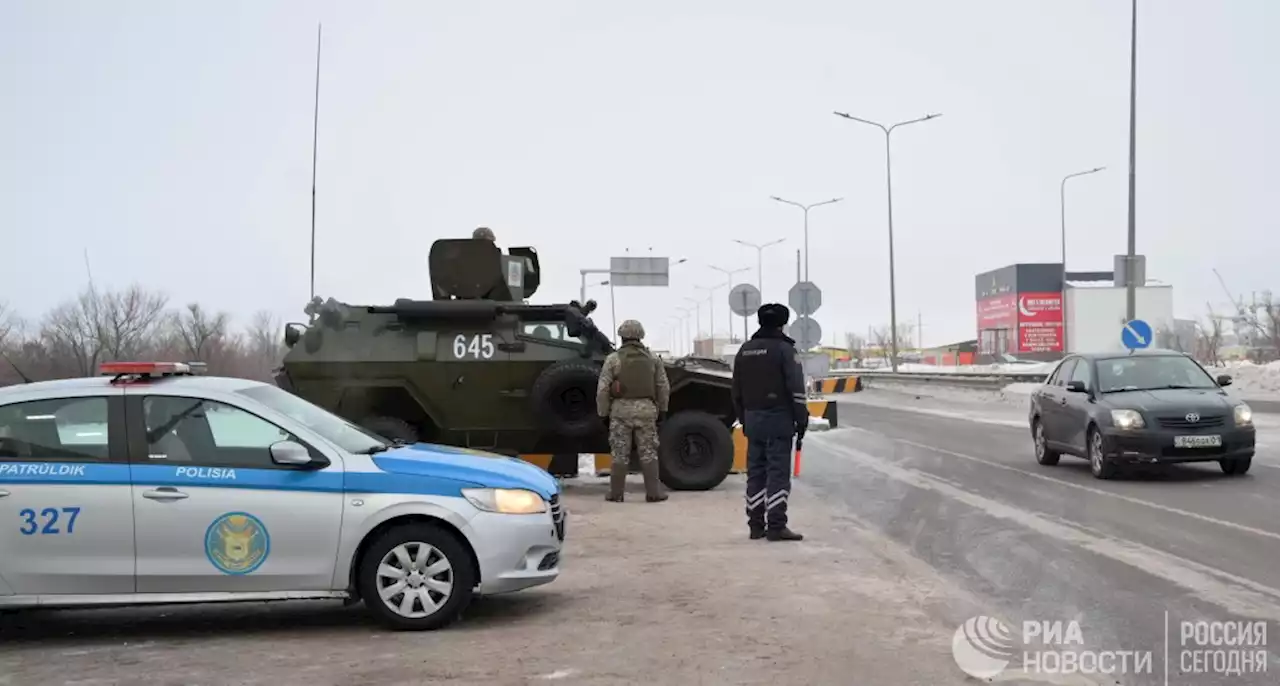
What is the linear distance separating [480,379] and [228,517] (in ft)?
22.7

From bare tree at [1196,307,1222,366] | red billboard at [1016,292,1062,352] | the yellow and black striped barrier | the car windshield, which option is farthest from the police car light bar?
red billboard at [1016,292,1062,352]

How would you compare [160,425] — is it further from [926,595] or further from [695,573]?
[926,595]

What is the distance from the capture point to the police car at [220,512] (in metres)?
6.50

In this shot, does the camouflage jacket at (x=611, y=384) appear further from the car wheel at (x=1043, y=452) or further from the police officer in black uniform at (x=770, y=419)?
the car wheel at (x=1043, y=452)

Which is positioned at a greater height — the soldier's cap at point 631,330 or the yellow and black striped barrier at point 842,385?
the soldier's cap at point 631,330

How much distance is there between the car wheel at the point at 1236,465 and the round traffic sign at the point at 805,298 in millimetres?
14135

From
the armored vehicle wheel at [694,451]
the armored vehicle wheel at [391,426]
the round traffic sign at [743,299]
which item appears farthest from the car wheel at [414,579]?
the round traffic sign at [743,299]

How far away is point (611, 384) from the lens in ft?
40.3

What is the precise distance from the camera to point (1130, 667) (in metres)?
5.76

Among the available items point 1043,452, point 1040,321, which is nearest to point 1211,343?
point 1040,321

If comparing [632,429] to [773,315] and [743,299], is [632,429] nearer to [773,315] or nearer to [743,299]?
[773,315]

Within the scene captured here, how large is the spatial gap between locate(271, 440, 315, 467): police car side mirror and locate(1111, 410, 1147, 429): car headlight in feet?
33.5

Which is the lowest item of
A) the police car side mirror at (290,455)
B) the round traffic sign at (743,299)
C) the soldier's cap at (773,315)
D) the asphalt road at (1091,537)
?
the asphalt road at (1091,537)

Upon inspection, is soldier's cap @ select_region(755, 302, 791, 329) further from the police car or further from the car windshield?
the car windshield
